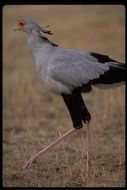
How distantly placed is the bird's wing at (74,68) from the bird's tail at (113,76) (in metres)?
0.05

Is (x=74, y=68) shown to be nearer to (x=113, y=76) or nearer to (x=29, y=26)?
(x=113, y=76)

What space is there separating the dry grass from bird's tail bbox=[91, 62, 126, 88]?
2.41 ft

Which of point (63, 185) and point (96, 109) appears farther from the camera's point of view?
point (96, 109)

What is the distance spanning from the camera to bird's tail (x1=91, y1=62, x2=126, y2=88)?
6375 mm

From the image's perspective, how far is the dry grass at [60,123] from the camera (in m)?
6.38

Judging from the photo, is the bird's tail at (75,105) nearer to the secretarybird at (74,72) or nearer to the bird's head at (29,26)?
the secretarybird at (74,72)

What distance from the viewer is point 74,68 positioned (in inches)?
251

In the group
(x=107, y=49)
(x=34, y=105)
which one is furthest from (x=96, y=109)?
(x=107, y=49)

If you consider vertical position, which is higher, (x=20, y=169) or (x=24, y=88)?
(x=24, y=88)

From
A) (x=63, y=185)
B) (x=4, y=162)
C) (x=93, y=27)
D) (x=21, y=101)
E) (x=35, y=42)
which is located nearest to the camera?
(x=63, y=185)

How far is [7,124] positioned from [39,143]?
4.49 ft

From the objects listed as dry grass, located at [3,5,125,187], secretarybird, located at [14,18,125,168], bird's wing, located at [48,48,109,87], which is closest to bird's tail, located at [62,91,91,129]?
secretarybird, located at [14,18,125,168]
